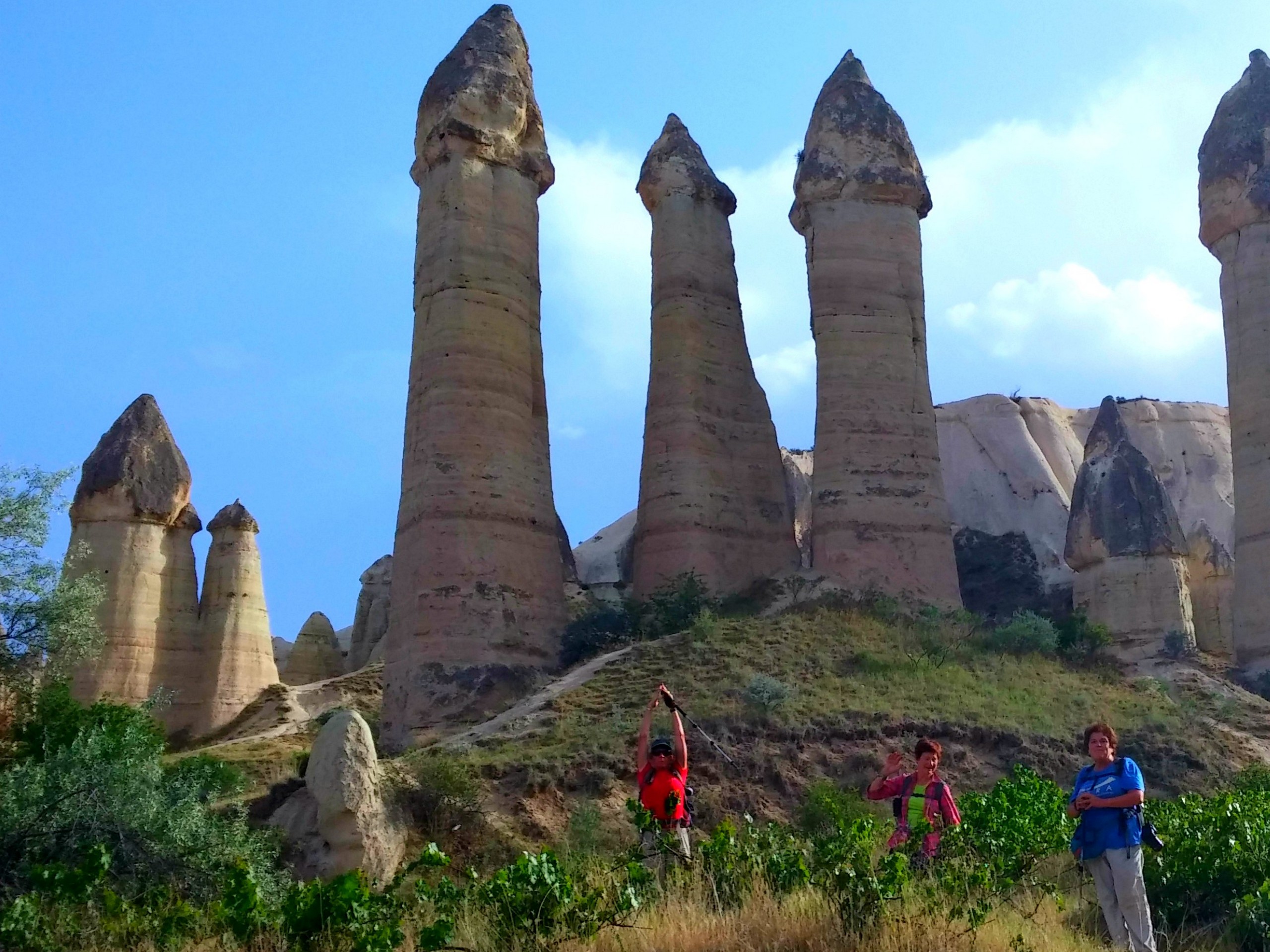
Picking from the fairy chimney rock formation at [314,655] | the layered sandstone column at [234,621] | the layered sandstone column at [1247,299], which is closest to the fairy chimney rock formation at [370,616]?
the fairy chimney rock formation at [314,655]

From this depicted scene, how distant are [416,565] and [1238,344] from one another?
1631 cm

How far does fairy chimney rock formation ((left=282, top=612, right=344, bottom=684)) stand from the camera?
33875 mm

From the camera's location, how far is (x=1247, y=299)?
27.5 metres

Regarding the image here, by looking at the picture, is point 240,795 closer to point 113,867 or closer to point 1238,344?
point 113,867

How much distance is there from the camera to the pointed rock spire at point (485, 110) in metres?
23.9

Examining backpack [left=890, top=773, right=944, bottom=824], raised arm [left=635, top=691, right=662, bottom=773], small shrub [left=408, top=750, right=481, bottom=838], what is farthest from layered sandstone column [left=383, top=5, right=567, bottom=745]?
backpack [left=890, top=773, right=944, bottom=824]

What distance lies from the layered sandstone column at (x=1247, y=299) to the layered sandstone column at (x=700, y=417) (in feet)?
27.5

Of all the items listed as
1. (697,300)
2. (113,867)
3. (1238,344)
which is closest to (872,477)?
(697,300)

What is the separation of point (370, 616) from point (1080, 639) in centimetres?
1672

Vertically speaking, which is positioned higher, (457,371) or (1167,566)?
(457,371)

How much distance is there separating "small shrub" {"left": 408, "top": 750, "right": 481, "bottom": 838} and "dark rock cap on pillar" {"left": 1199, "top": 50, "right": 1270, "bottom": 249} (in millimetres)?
20543

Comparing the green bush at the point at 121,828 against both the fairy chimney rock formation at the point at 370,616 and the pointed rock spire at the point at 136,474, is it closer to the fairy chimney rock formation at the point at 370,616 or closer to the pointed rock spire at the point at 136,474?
the pointed rock spire at the point at 136,474

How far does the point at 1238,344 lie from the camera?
90.5ft

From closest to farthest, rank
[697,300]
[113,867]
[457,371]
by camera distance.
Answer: [113,867]
[457,371]
[697,300]
